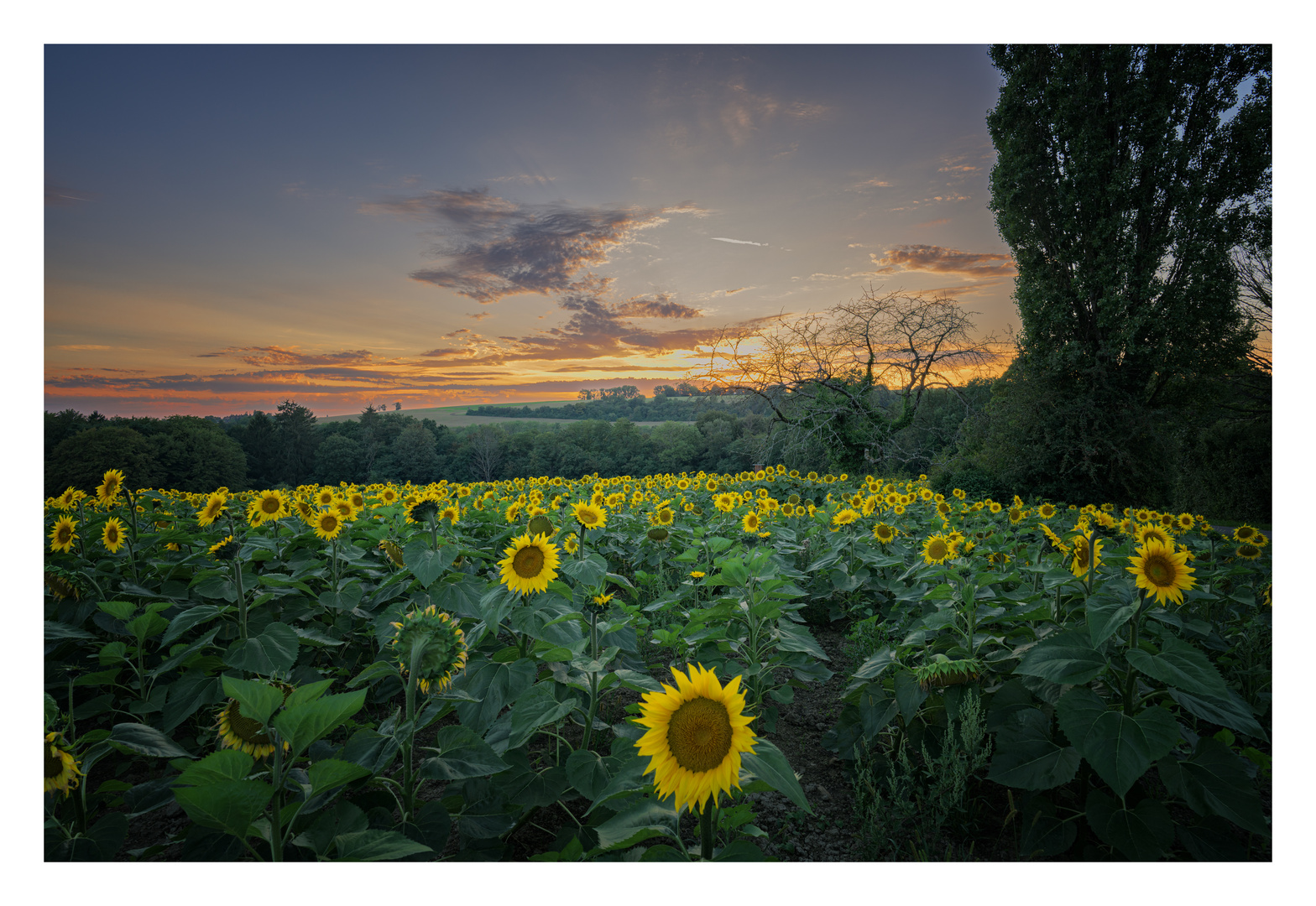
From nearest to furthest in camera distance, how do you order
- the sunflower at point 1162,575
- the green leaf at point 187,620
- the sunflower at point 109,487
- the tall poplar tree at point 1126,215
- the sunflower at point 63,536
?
1. the sunflower at point 1162,575
2. the green leaf at point 187,620
3. the sunflower at point 63,536
4. the sunflower at point 109,487
5. the tall poplar tree at point 1126,215

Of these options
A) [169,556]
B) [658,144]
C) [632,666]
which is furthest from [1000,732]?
[169,556]

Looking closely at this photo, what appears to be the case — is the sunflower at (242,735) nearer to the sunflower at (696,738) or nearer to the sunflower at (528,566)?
the sunflower at (528,566)

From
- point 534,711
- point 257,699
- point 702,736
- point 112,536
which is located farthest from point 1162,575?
point 112,536

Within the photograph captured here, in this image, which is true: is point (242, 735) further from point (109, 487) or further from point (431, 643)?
point (109, 487)

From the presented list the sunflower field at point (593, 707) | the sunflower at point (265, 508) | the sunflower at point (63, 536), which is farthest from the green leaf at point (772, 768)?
the sunflower at point (63, 536)

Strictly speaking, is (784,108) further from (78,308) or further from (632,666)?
(78,308)

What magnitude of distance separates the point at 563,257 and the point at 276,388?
Result: 7.09 feet

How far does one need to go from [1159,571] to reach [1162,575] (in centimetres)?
1

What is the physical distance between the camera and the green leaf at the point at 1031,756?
1.60 meters

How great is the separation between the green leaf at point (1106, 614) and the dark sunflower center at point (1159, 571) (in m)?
0.09

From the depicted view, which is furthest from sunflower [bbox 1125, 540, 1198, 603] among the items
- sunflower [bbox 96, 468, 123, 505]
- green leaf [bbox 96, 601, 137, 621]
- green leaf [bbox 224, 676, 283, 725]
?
sunflower [bbox 96, 468, 123, 505]

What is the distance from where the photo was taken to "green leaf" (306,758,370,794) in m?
1.18

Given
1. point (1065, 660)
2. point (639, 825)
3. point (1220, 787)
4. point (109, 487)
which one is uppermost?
point (109, 487)

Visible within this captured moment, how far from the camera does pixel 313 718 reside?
122 cm
